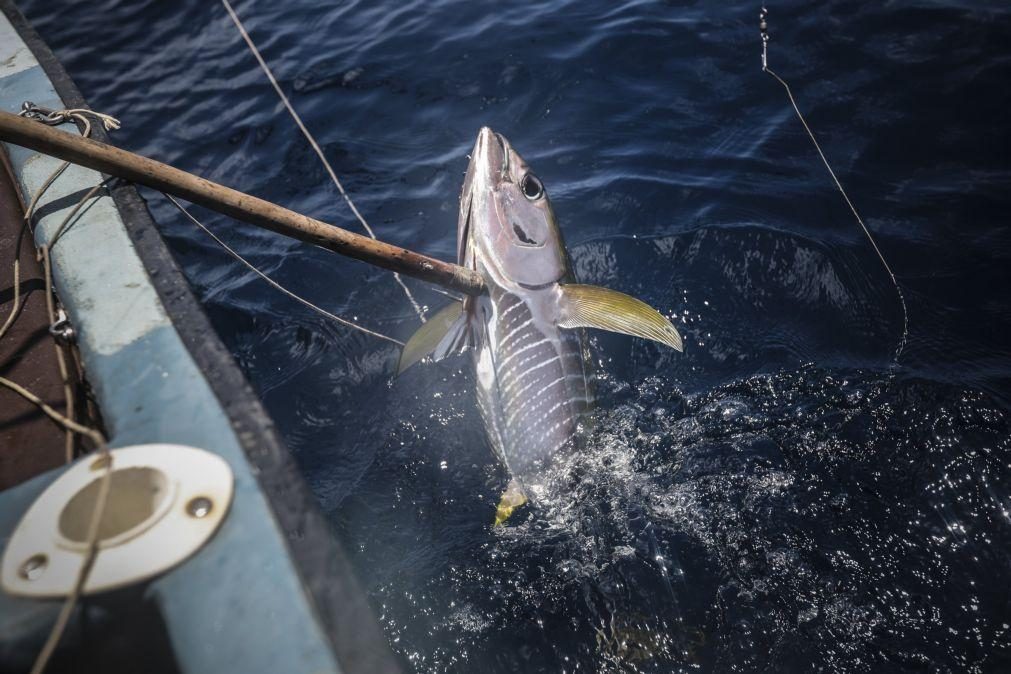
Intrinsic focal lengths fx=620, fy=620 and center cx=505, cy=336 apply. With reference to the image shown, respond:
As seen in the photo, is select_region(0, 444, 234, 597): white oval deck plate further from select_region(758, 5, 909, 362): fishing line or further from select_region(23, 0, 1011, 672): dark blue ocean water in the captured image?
select_region(758, 5, 909, 362): fishing line

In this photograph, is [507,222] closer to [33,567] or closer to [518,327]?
[518,327]

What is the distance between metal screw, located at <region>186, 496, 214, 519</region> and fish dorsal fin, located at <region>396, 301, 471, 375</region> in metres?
1.47

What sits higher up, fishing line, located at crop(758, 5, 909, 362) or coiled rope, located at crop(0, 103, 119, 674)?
coiled rope, located at crop(0, 103, 119, 674)

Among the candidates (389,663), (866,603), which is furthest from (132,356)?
(866,603)

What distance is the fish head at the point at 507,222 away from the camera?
9.15ft

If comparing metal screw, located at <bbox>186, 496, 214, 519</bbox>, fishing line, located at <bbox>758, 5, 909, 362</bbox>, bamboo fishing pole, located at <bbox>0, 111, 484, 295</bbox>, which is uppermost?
bamboo fishing pole, located at <bbox>0, 111, 484, 295</bbox>

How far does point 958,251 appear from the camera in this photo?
3.44 m

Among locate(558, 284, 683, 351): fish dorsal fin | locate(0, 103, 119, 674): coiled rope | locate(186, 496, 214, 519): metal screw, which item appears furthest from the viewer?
locate(558, 284, 683, 351): fish dorsal fin

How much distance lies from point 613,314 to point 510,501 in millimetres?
938

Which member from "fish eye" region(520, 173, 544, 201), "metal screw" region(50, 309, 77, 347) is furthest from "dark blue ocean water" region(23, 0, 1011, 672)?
"metal screw" region(50, 309, 77, 347)

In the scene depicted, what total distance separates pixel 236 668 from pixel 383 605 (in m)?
1.45

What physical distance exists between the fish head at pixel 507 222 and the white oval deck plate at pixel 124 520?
1.65m

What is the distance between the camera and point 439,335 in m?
2.79

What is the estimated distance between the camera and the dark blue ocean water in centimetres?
239
